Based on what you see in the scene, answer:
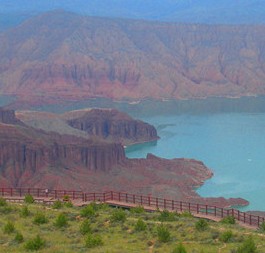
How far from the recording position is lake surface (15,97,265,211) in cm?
7825

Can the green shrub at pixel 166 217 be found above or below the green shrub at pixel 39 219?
below

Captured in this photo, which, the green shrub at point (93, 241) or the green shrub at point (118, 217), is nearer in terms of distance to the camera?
the green shrub at point (93, 241)

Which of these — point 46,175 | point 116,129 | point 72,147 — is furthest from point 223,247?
point 116,129

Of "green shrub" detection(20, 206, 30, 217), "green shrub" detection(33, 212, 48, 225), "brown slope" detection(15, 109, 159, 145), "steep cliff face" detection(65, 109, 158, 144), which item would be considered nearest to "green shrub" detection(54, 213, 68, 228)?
"green shrub" detection(33, 212, 48, 225)

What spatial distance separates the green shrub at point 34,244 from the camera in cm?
2164

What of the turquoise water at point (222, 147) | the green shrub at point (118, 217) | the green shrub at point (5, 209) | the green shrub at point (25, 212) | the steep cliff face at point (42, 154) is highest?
the green shrub at point (118, 217)

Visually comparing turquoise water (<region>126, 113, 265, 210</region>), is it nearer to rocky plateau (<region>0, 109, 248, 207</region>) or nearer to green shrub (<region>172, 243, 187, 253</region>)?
rocky plateau (<region>0, 109, 248, 207</region>)

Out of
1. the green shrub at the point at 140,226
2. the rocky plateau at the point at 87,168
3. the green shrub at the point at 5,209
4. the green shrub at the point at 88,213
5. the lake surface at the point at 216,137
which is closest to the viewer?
the green shrub at the point at 140,226

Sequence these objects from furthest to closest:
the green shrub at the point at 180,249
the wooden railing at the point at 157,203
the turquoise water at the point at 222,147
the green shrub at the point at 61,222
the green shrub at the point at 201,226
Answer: the turquoise water at the point at 222,147 → the wooden railing at the point at 157,203 → the green shrub at the point at 61,222 → the green shrub at the point at 201,226 → the green shrub at the point at 180,249

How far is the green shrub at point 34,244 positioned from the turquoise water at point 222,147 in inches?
1815

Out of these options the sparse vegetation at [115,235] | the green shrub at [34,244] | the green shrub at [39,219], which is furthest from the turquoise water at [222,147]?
the green shrub at [34,244]

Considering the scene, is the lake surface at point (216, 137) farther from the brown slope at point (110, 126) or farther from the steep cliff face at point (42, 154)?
the steep cliff face at point (42, 154)

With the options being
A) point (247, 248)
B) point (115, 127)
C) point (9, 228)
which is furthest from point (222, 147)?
point (247, 248)

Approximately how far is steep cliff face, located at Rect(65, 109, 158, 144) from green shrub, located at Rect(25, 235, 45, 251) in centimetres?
9638
